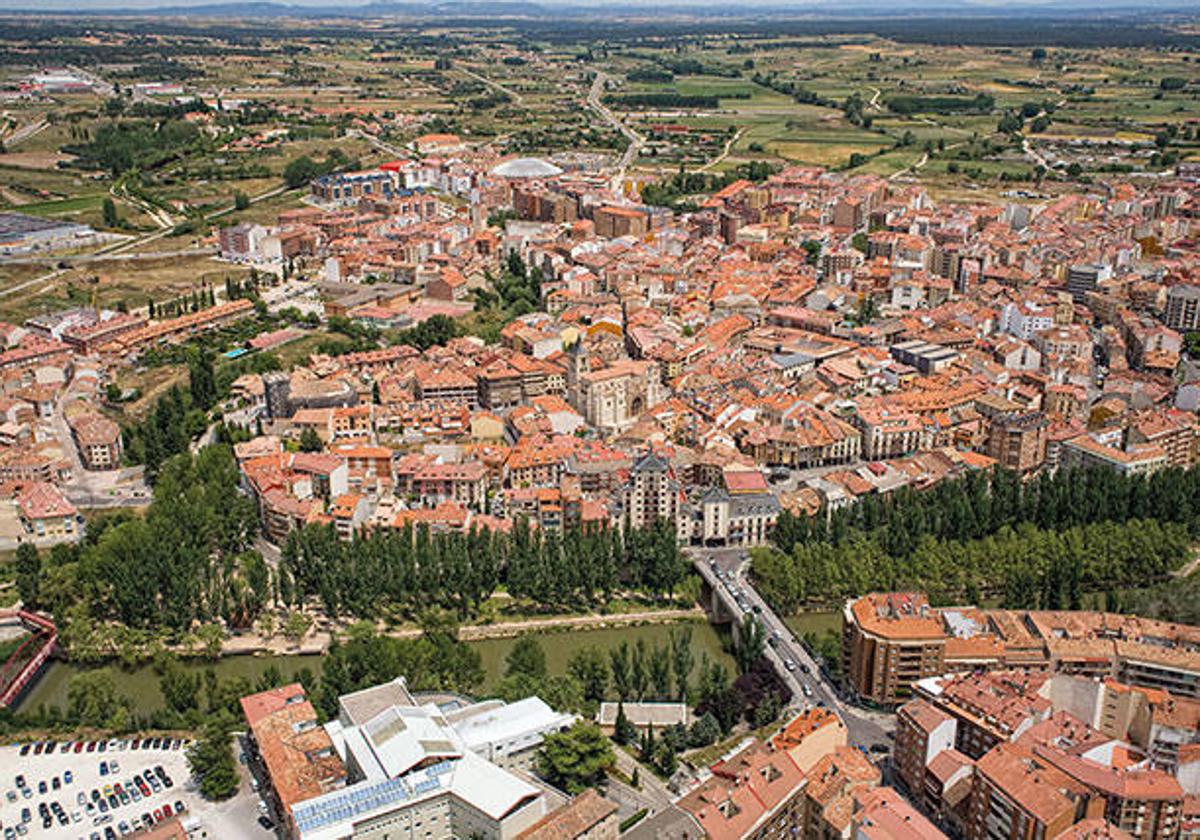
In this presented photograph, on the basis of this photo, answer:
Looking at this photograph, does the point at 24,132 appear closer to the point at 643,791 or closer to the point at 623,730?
the point at 623,730

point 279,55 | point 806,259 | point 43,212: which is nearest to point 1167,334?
point 806,259

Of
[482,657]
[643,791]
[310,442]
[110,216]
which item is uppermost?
[110,216]

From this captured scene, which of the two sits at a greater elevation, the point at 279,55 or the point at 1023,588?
the point at 279,55

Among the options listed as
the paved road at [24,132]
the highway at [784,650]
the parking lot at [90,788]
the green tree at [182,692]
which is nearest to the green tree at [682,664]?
the highway at [784,650]

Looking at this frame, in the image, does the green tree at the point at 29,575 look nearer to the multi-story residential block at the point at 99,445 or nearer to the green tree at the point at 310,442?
the multi-story residential block at the point at 99,445

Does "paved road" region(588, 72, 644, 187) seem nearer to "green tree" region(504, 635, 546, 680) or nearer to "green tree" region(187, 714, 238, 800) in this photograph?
"green tree" region(504, 635, 546, 680)

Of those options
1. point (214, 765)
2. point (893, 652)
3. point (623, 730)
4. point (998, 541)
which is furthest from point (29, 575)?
point (998, 541)

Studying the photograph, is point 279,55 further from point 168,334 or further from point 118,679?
point 118,679
